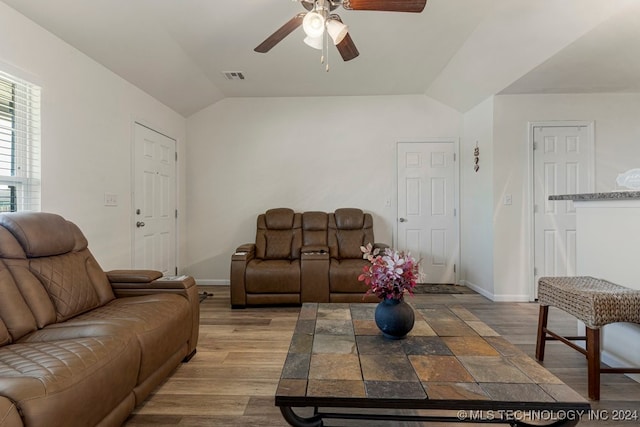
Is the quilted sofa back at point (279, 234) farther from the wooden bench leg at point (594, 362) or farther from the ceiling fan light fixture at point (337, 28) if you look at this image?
the wooden bench leg at point (594, 362)

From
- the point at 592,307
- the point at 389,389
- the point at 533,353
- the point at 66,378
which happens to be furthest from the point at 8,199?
the point at 533,353

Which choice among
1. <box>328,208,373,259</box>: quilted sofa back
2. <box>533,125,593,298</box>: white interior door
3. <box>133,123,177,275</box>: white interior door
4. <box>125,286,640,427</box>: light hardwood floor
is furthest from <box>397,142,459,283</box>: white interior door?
<box>133,123,177,275</box>: white interior door

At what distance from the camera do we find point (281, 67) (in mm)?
3467

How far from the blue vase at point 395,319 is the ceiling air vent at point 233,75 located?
130 inches

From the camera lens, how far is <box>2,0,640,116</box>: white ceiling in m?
2.31

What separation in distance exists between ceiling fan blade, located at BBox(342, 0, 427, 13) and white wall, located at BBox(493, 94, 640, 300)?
7.75 feet

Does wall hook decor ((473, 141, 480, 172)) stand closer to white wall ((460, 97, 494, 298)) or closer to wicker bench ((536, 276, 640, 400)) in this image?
white wall ((460, 97, 494, 298))

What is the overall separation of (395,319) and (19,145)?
279 centimetres

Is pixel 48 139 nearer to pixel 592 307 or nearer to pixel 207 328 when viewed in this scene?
pixel 207 328

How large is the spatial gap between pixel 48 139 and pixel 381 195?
12.0ft

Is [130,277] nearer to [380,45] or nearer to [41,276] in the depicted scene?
[41,276]

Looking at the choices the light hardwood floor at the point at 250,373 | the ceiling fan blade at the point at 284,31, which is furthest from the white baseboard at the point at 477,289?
the ceiling fan blade at the point at 284,31

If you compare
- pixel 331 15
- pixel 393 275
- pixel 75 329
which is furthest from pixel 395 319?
pixel 331 15

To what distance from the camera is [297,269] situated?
11.3 feet
